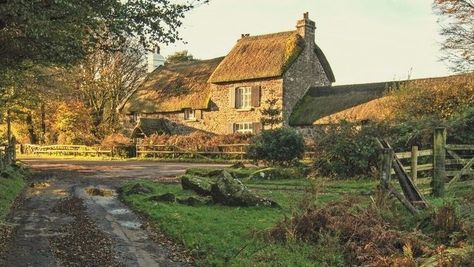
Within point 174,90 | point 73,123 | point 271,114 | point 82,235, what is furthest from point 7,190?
point 73,123

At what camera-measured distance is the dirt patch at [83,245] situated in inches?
325

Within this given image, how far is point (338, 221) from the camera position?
28.1 ft

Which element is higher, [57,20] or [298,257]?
[57,20]

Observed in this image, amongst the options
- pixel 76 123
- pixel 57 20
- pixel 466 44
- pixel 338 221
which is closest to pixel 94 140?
pixel 76 123

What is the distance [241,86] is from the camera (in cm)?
4097

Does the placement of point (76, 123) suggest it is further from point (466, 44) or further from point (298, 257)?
point (298, 257)

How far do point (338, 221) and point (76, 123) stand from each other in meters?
43.4

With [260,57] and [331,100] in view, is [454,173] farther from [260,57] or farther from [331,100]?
[260,57]

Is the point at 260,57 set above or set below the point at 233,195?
above

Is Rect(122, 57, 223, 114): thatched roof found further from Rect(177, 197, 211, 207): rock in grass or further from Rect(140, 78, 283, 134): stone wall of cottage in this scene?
Rect(177, 197, 211, 207): rock in grass

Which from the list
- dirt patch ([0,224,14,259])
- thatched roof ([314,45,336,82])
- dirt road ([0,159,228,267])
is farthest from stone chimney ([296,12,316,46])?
dirt patch ([0,224,14,259])

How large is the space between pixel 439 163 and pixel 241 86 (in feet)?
93.0

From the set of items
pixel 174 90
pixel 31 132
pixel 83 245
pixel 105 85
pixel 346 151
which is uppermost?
pixel 105 85

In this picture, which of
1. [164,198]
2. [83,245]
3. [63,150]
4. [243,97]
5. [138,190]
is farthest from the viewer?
[63,150]
